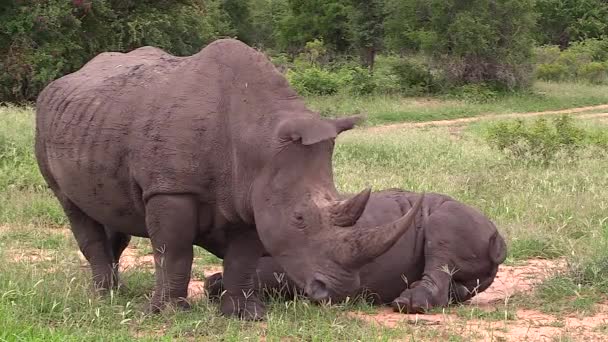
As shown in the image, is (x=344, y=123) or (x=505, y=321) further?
(x=505, y=321)

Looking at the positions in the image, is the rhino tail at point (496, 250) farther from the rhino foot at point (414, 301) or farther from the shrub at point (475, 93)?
the shrub at point (475, 93)

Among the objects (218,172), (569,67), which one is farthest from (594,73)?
(218,172)

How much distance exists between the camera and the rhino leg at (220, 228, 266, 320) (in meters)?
5.49

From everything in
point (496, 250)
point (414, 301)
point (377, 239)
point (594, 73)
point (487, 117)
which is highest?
point (377, 239)

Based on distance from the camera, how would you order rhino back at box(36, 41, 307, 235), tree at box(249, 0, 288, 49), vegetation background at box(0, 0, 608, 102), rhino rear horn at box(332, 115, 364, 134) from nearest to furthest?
rhino rear horn at box(332, 115, 364, 134)
rhino back at box(36, 41, 307, 235)
vegetation background at box(0, 0, 608, 102)
tree at box(249, 0, 288, 49)

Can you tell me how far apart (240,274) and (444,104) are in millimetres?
21942

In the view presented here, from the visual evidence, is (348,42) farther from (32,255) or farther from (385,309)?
(385,309)

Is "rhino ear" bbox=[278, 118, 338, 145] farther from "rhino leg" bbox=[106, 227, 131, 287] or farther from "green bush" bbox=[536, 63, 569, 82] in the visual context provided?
"green bush" bbox=[536, 63, 569, 82]

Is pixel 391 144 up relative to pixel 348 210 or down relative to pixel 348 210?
down

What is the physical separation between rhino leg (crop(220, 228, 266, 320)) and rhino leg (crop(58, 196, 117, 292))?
3.40 feet

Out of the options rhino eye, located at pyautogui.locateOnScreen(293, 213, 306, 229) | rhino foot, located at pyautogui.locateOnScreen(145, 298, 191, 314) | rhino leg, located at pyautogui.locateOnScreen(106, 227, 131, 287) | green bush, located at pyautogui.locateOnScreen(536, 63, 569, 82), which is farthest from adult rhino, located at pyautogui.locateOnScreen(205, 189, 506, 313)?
green bush, located at pyautogui.locateOnScreen(536, 63, 569, 82)

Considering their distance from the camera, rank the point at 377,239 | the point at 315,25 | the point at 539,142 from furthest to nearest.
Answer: the point at 315,25 < the point at 539,142 < the point at 377,239

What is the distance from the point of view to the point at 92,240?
6281 mm

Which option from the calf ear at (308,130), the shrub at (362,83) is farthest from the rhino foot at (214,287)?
the shrub at (362,83)
